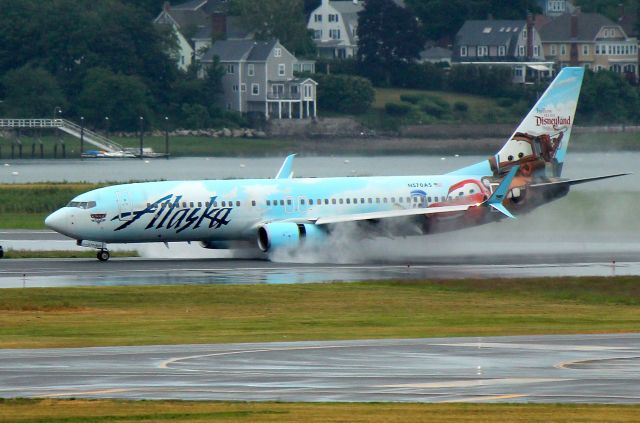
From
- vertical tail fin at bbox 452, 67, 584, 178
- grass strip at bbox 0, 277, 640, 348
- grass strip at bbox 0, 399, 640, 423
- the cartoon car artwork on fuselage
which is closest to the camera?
grass strip at bbox 0, 399, 640, 423

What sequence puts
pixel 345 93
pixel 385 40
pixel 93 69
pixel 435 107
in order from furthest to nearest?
pixel 385 40 < pixel 345 93 < pixel 93 69 < pixel 435 107

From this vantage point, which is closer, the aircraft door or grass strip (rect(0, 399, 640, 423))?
grass strip (rect(0, 399, 640, 423))

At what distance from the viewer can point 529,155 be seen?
2793 inches

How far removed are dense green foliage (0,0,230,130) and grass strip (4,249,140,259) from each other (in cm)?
10003

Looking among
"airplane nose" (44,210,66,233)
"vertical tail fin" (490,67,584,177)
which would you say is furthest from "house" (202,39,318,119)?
"airplane nose" (44,210,66,233)

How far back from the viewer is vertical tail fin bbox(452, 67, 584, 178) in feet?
232

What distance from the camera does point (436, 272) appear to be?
5941cm

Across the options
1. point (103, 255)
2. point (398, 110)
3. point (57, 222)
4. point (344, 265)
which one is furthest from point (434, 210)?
point (398, 110)

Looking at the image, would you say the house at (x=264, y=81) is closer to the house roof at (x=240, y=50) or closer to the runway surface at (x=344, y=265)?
the house roof at (x=240, y=50)

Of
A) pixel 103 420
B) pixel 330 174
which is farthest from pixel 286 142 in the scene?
pixel 103 420

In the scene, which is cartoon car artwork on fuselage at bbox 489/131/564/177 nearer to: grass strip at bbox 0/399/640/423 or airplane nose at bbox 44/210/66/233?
airplane nose at bbox 44/210/66/233

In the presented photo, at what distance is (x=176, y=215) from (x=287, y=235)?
177 inches

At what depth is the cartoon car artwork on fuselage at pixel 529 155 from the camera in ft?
231

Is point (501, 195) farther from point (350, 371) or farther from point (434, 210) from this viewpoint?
point (350, 371)
